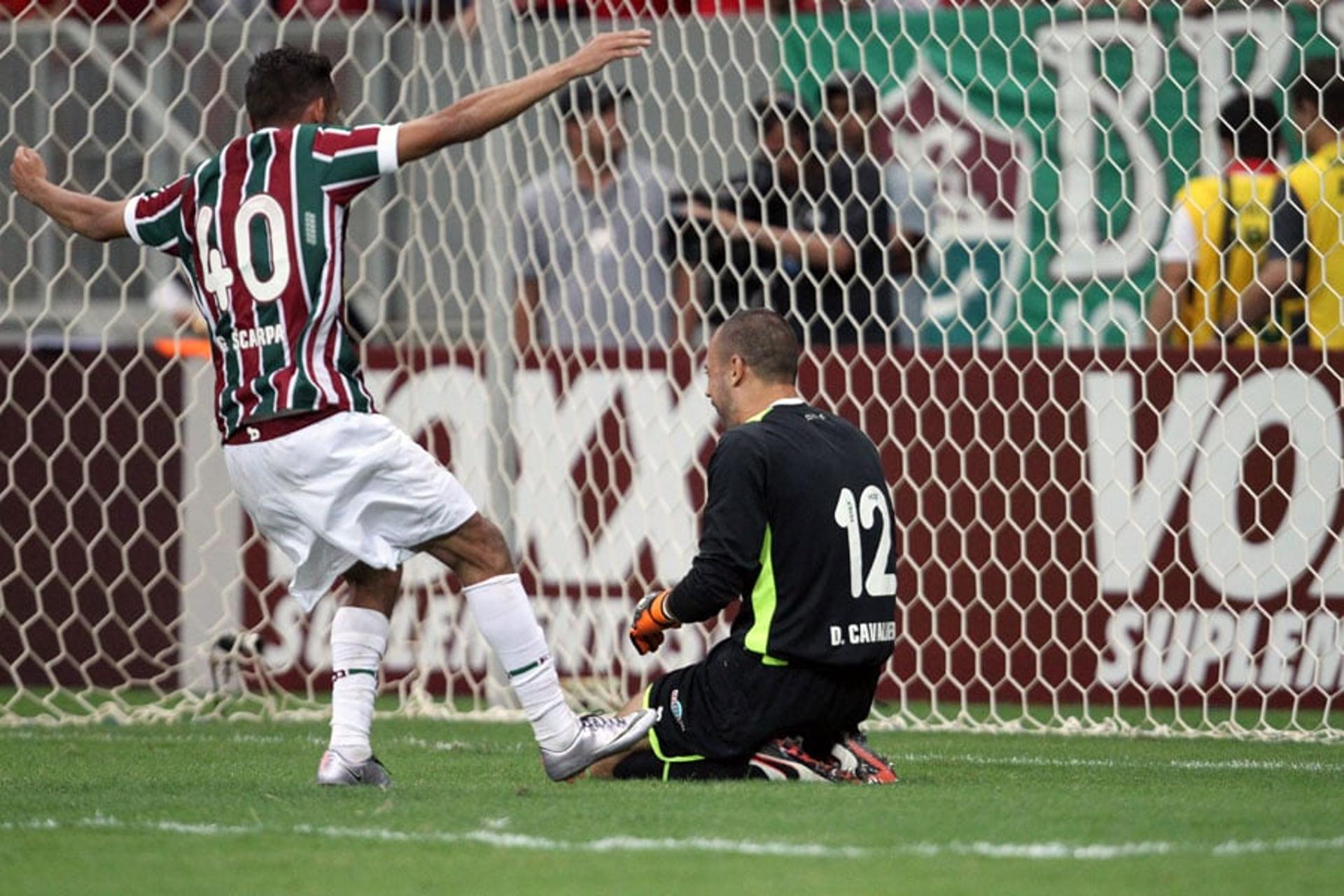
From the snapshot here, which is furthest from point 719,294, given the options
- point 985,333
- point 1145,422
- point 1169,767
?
point 1169,767

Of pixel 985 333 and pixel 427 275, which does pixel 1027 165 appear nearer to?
pixel 985 333

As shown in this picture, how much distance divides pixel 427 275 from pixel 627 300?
770 millimetres

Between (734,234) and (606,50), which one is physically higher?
(606,50)

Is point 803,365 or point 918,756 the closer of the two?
point 918,756

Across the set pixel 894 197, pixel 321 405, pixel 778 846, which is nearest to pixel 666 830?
pixel 778 846

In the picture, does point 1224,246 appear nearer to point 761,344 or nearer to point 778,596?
point 761,344

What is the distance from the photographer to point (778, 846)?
4711 millimetres

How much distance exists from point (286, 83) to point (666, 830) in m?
2.18

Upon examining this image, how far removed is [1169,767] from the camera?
6.92 meters

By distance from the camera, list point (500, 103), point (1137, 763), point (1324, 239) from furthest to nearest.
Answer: point (1324, 239) < point (1137, 763) < point (500, 103)

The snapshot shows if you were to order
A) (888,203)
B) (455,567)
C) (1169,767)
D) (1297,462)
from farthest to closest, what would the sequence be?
(888,203) < (1297,462) < (1169,767) < (455,567)

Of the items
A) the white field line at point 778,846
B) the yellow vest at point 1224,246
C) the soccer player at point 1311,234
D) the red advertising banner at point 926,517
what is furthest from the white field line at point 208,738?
the soccer player at point 1311,234

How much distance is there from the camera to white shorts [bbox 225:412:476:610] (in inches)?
233

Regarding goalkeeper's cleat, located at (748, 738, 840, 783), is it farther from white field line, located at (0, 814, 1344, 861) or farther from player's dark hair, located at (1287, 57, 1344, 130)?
player's dark hair, located at (1287, 57, 1344, 130)
